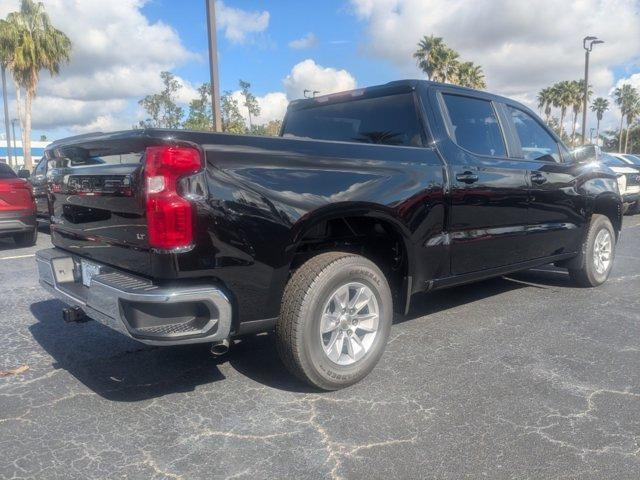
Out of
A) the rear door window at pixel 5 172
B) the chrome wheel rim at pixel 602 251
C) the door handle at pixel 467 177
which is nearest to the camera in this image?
the door handle at pixel 467 177

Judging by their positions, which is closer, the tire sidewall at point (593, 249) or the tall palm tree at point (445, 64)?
the tire sidewall at point (593, 249)

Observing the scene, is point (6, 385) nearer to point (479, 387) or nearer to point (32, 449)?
point (32, 449)

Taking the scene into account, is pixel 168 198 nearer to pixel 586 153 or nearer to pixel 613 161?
pixel 586 153

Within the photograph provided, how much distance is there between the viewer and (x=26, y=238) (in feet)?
29.1

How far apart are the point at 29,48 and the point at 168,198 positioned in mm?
27275

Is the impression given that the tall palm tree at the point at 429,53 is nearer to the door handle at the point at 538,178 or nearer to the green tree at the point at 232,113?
the green tree at the point at 232,113

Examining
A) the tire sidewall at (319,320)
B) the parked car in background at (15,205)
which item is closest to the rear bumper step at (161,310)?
the tire sidewall at (319,320)

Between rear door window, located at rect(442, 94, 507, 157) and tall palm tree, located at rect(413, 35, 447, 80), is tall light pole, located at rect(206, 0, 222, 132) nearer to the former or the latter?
rear door window, located at rect(442, 94, 507, 157)

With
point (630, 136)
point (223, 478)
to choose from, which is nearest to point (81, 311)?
point (223, 478)

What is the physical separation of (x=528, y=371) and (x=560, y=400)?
415mm

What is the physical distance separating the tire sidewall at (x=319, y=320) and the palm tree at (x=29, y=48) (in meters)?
26.2

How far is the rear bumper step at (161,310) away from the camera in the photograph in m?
2.49

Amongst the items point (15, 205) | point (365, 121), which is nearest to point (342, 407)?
point (365, 121)

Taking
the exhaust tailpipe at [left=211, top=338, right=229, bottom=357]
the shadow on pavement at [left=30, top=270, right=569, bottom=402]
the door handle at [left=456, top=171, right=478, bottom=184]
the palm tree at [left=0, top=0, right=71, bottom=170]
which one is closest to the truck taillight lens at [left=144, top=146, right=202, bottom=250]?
the exhaust tailpipe at [left=211, top=338, right=229, bottom=357]
